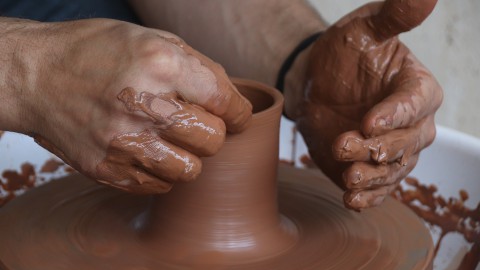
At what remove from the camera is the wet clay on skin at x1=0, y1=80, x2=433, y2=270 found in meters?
1.14

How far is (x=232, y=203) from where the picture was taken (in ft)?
3.81

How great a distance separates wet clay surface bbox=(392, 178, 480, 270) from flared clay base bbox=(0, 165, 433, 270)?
1.05ft

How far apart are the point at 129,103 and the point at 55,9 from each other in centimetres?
91

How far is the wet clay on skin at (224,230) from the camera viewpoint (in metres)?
1.14

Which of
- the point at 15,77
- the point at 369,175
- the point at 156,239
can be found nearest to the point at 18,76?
the point at 15,77

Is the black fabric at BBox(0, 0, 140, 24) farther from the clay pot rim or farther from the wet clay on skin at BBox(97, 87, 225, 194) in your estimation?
the wet clay on skin at BBox(97, 87, 225, 194)

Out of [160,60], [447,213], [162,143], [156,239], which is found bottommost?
[447,213]

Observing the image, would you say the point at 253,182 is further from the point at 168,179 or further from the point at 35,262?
the point at 35,262

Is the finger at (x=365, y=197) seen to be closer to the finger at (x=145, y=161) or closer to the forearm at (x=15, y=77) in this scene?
the finger at (x=145, y=161)

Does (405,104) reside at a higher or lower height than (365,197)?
higher

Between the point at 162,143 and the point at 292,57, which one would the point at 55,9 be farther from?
the point at 162,143

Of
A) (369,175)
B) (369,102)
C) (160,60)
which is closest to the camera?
(160,60)

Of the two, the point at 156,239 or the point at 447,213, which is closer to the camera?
the point at 156,239

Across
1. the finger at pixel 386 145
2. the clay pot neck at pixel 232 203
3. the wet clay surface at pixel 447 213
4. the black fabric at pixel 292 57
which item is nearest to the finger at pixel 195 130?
the clay pot neck at pixel 232 203
